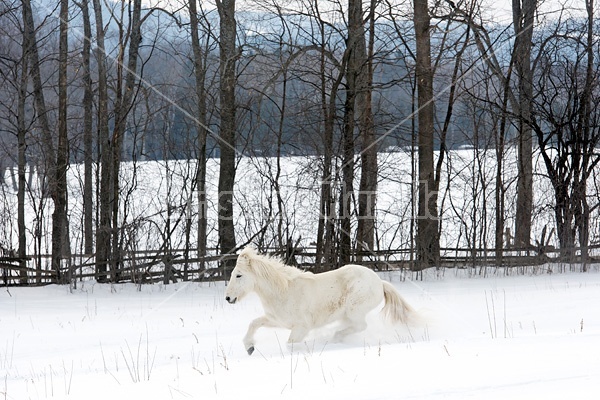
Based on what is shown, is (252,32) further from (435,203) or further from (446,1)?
(435,203)

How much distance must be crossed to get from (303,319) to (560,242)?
10.7m

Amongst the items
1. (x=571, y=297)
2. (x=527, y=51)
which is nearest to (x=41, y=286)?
(x=571, y=297)

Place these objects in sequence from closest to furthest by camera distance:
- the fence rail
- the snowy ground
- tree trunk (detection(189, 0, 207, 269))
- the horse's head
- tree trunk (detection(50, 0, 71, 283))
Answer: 1. the snowy ground
2. the horse's head
3. the fence rail
4. tree trunk (detection(50, 0, 71, 283))
5. tree trunk (detection(189, 0, 207, 269))

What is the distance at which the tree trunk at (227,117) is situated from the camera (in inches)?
572

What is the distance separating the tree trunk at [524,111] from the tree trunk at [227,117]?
24.8 ft

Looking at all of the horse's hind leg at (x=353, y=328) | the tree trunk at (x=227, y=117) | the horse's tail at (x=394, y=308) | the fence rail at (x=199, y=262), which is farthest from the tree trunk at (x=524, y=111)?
the horse's hind leg at (x=353, y=328)

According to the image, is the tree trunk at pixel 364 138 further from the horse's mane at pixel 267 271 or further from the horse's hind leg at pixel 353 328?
the horse's mane at pixel 267 271

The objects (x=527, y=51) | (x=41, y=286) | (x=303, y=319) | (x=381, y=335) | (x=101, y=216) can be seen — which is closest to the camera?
(x=303, y=319)

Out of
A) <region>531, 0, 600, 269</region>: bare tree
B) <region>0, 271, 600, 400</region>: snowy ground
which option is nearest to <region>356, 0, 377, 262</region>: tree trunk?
<region>0, 271, 600, 400</region>: snowy ground

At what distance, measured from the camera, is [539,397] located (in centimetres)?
362

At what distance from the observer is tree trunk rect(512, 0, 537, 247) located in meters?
16.5

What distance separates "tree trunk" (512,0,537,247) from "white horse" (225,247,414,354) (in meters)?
9.62

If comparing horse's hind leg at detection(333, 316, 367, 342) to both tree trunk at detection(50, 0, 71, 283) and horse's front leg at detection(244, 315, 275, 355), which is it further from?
tree trunk at detection(50, 0, 71, 283)

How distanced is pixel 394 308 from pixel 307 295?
120 centimetres
